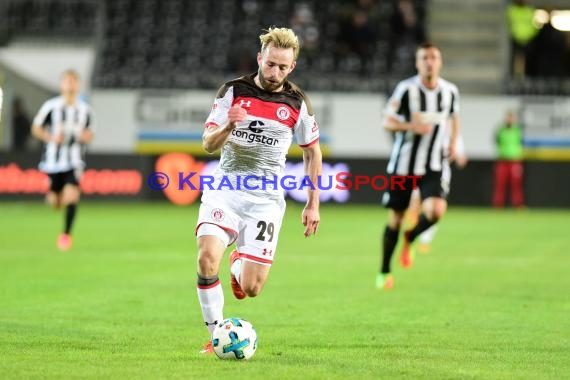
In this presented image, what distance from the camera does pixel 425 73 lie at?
472 inches

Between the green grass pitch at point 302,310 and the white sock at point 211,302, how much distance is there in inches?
9.8

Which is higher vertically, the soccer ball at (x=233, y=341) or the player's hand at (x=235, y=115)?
the player's hand at (x=235, y=115)

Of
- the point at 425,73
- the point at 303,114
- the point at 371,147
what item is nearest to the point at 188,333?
the point at 303,114

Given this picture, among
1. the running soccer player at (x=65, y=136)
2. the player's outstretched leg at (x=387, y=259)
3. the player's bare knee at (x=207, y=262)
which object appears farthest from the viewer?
the running soccer player at (x=65, y=136)

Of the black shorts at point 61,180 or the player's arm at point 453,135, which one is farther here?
the black shorts at point 61,180

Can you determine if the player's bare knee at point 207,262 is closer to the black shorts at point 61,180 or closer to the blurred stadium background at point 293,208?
the blurred stadium background at point 293,208

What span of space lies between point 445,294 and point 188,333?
3.60 m

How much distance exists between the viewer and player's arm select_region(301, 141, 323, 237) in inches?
309

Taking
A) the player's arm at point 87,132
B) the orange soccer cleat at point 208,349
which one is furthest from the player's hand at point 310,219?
the player's arm at point 87,132

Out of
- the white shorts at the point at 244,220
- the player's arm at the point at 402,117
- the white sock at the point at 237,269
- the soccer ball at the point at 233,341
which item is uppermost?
the player's arm at the point at 402,117

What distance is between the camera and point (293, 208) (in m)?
26.5

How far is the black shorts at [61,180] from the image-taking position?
16.6m

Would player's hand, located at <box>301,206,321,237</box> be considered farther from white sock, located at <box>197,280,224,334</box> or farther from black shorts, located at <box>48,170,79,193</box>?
black shorts, located at <box>48,170,79,193</box>
